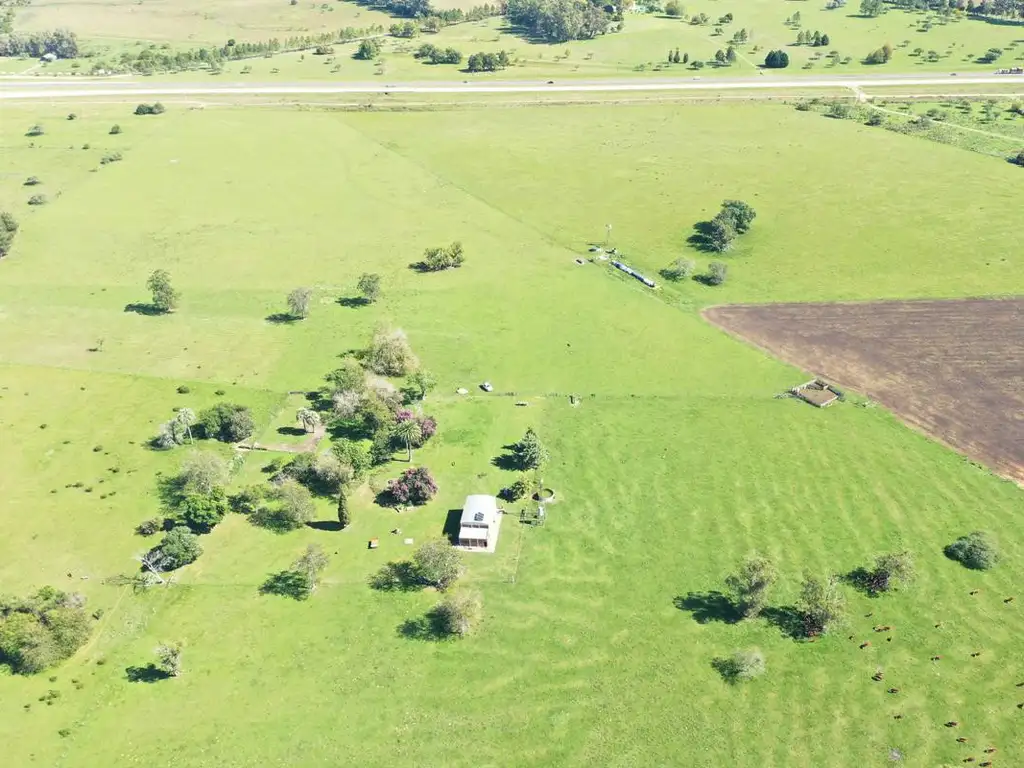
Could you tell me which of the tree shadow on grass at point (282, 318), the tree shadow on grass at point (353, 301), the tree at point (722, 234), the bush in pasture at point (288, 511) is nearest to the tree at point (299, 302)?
the tree shadow on grass at point (282, 318)

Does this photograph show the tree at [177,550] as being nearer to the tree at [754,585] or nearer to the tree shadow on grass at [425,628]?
the tree shadow on grass at [425,628]

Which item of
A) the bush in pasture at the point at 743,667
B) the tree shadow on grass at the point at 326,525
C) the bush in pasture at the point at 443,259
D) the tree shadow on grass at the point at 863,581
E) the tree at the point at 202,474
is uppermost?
the bush in pasture at the point at 443,259

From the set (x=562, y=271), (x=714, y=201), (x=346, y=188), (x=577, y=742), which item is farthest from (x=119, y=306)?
(x=714, y=201)

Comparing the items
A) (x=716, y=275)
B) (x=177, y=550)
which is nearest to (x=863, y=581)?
(x=716, y=275)

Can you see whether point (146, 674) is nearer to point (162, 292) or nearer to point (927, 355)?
point (162, 292)

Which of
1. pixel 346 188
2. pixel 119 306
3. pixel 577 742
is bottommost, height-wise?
pixel 577 742

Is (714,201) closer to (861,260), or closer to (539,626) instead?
(861,260)
